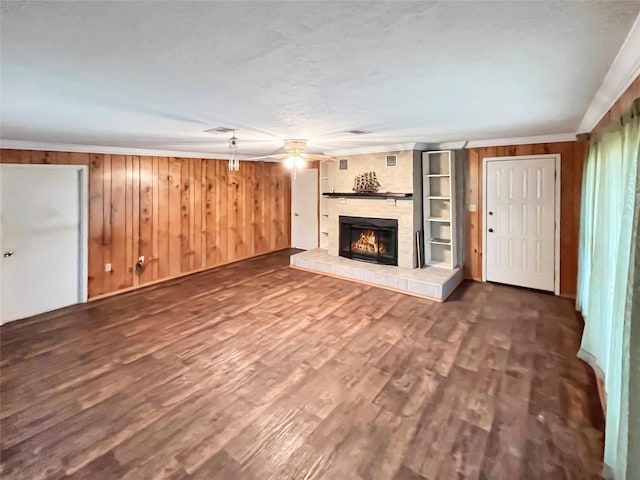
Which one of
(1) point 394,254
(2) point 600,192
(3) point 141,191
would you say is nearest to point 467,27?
(2) point 600,192

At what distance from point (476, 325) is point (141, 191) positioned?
522 cm

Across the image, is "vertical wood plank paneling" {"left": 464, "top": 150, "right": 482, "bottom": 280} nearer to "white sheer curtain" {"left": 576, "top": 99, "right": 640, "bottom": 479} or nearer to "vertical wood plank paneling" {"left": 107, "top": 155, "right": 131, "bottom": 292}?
"white sheer curtain" {"left": 576, "top": 99, "right": 640, "bottom": 479}

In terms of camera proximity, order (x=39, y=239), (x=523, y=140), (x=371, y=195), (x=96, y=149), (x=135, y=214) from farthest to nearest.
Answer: (x=371, y=195) → (x=135, y=214) → (x=523, y=140) → (x=96, y=149) → (x=39, y=239)

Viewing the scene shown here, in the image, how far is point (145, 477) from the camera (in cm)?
189

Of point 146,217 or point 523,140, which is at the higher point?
point 523,140

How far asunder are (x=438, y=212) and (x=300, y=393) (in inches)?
159

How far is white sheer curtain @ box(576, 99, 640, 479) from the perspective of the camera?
1493 millimetres

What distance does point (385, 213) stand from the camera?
566cm

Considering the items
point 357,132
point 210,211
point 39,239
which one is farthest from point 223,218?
point 357,132

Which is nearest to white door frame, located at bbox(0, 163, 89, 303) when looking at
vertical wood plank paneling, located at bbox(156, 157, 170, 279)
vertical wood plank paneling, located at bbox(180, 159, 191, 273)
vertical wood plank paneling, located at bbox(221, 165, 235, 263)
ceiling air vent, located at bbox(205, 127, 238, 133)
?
vertical wood plank paneling, located at bbox(156, 157, 170, 279)

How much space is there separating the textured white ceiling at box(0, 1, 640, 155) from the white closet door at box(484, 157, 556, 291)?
2.24 meters

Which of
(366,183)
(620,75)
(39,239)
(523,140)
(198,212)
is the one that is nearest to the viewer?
(620,75)

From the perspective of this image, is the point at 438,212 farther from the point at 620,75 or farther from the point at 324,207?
the point at 620,75

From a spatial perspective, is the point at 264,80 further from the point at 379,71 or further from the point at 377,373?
the point at 377,373
